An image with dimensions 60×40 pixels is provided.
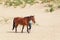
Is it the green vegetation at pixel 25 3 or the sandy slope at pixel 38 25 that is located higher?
the green vegetation at pixel 25 3

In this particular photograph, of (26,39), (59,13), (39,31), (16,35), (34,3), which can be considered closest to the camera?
(26,39)

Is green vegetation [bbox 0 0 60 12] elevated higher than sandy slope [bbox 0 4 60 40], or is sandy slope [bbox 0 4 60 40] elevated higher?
green vegetation [bbox 0 0 60 12]

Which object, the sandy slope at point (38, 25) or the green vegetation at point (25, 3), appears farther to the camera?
the green vegetation at point (25, 3)

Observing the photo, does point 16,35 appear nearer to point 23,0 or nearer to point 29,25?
point 29,25

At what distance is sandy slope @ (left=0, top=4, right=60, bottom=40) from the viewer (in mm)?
12297

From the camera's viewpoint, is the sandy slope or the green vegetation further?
the green vegetation

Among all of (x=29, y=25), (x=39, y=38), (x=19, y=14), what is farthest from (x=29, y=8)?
(x=39, y=38)

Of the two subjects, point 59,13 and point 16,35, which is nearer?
point 16,35

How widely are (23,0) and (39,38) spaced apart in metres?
9.93

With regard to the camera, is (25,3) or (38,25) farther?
(25,3)

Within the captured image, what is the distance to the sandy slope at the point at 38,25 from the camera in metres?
12.3

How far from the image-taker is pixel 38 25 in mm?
15188

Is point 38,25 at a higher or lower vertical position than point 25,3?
lower

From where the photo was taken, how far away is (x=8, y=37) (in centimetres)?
1236
